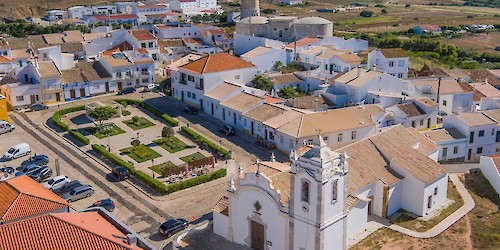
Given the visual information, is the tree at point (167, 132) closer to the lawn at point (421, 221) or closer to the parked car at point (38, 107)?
the parked car at point (38, 107)

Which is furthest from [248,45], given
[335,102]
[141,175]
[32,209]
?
[32,209]

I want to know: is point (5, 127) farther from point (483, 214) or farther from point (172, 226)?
point (483, 214)

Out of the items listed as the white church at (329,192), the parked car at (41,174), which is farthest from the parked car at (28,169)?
the white church at (329,192)

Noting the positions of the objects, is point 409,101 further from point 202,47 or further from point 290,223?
point 202,47

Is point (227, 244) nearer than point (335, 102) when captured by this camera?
Yes

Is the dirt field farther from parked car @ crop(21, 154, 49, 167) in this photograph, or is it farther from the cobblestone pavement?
parked car @ crop(21, 154, 49, 167)

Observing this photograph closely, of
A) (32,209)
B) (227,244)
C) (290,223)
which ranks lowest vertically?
(227,244)
